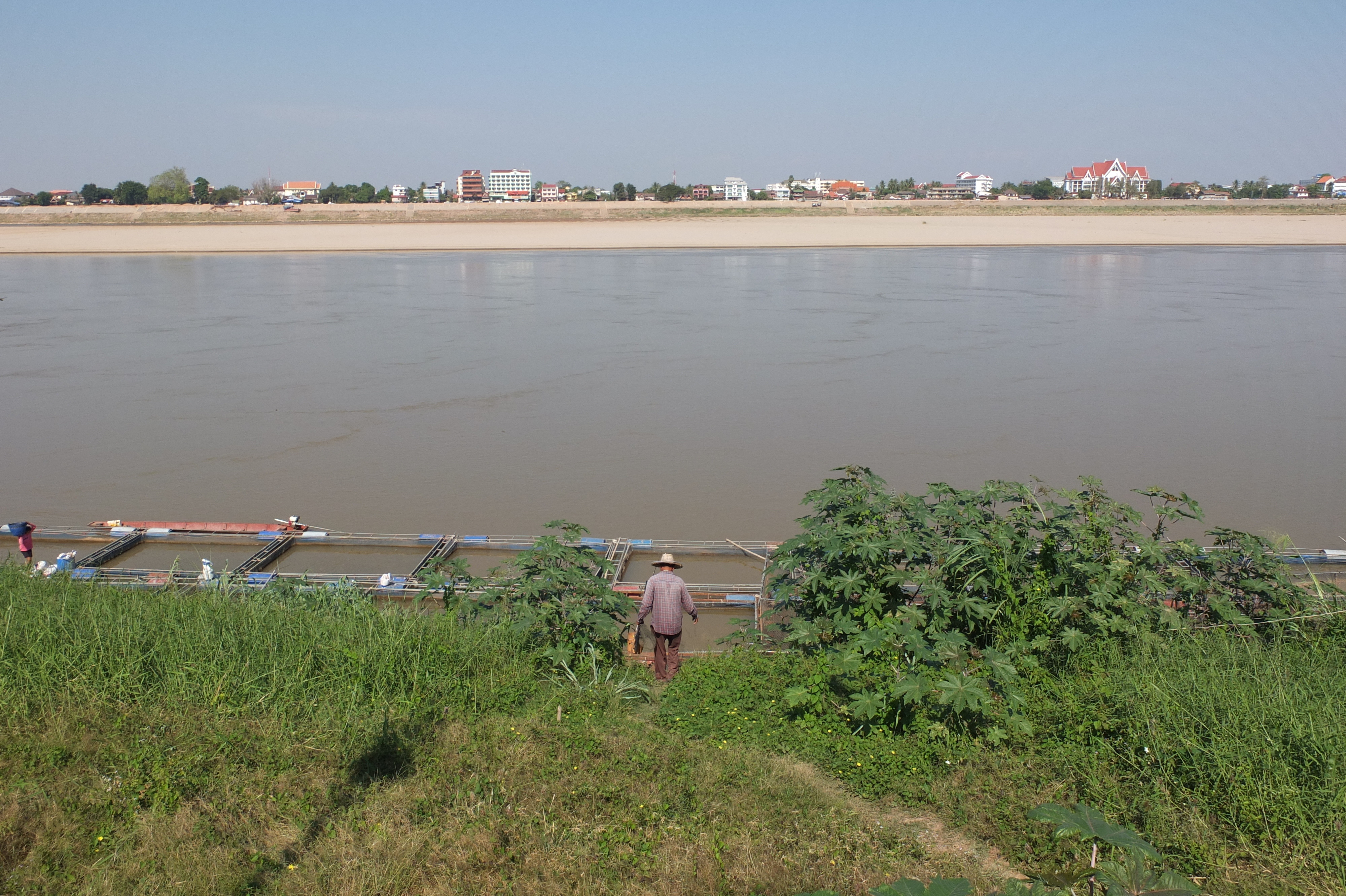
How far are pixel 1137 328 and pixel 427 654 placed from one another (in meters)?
20.5

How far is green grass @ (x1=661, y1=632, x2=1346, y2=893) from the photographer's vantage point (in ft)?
11.6

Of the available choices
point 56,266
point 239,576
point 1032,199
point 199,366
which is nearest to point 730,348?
point 199,366

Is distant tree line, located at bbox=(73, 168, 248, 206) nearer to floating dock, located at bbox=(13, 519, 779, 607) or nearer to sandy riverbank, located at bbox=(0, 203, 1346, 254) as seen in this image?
sandy riverbank, located at bbox=(0, 203, 1346, 254)

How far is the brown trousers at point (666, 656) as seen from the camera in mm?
5820

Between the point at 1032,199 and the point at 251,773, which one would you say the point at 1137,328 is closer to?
the point at 251,773

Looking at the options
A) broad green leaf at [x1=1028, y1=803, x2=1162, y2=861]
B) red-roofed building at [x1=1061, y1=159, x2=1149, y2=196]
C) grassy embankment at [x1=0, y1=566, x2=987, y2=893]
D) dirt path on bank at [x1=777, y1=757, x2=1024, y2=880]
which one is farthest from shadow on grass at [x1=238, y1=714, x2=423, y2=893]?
red-roofed building at [x1=1061, y1=159, x2=1149, y2=196]

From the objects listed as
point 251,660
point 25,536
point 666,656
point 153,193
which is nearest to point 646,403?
point 25,536

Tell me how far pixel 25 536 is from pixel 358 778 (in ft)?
18.6

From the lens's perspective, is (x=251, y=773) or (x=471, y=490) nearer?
(x=251, y=773)

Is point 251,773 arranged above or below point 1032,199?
below

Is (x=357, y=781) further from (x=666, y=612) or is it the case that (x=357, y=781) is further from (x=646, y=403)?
(x=646, y=403)

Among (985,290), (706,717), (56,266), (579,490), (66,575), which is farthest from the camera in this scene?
(56,266)

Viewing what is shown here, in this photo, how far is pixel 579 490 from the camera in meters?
10.4

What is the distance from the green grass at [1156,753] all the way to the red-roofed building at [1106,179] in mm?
130061
